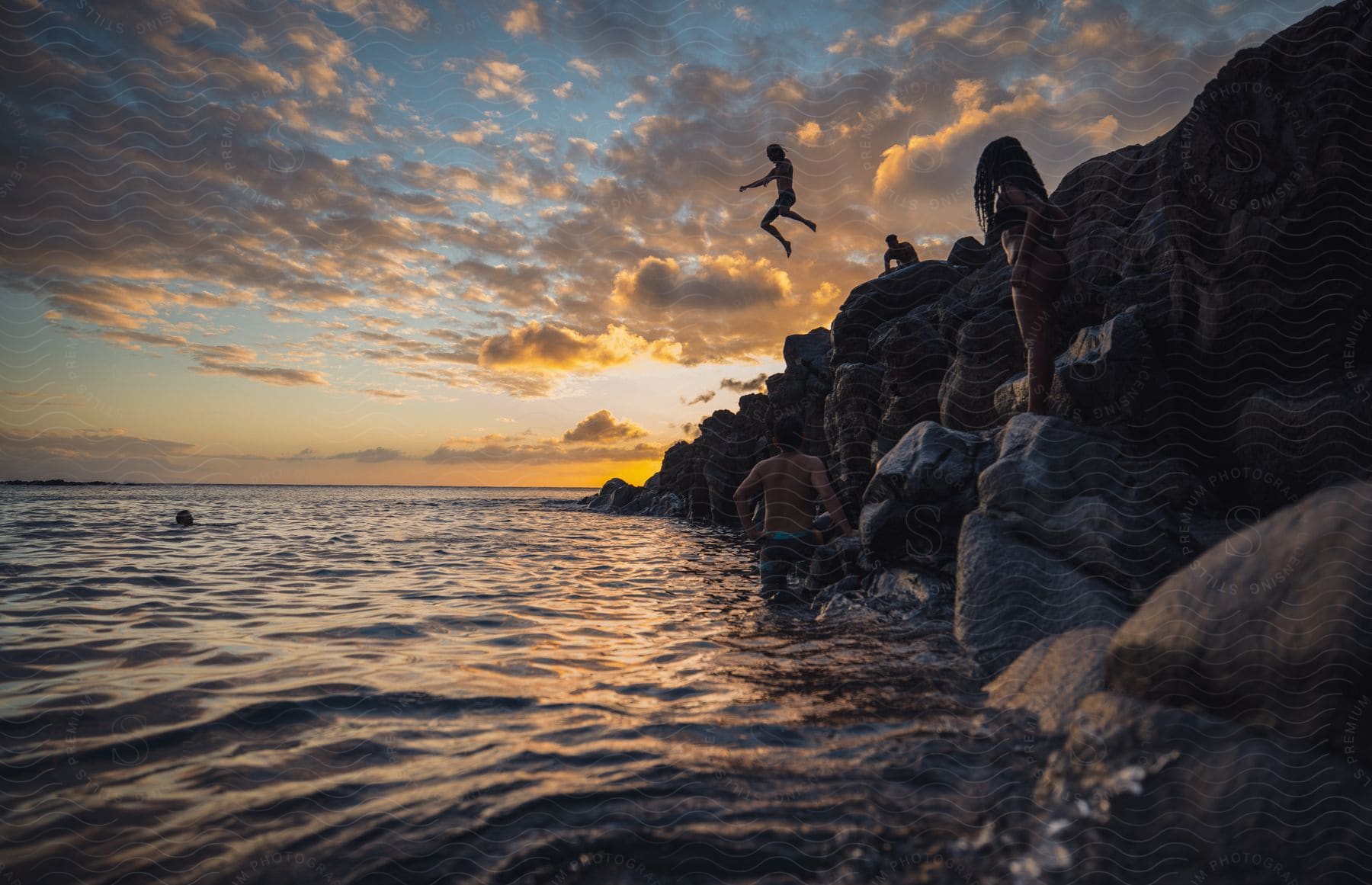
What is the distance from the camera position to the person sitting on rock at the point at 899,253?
736 inches

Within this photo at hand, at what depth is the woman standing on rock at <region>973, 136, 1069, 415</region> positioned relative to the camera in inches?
249

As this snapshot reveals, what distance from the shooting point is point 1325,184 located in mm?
5020

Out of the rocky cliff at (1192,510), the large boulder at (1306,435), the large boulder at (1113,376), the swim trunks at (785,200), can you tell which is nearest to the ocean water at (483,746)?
the rocky cliff at (1192,510)

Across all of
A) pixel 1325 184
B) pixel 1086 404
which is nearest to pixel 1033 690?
pixel 1086 404

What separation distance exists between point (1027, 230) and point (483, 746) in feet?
22.8

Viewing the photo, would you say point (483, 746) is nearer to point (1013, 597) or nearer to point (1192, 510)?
point (1013, 597)

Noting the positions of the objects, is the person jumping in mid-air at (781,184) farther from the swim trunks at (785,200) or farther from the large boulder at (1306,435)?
the large boulder at (1306,435)

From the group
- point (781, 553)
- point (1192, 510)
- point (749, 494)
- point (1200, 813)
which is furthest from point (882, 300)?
point (1200, 813)

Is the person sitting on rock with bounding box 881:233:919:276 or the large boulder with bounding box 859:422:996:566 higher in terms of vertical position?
the person sitting on rock with bounding box 881:233:919:276

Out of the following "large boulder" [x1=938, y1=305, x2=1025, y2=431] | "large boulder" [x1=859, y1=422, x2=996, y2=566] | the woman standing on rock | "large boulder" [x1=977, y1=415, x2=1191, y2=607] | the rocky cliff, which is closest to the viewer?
the rocky cliff

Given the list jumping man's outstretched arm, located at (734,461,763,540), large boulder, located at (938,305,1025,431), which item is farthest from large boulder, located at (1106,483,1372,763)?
large boulder, located at (938,305,1025,431)

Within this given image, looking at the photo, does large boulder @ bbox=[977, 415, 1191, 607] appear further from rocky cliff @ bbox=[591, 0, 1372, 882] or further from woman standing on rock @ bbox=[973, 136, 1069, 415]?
woman standing on rock @ bbox=[973, 136, 1069, 415]

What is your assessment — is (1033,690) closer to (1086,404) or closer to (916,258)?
(1086,404)

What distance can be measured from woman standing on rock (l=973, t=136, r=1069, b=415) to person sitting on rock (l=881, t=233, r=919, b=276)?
12348 mm
